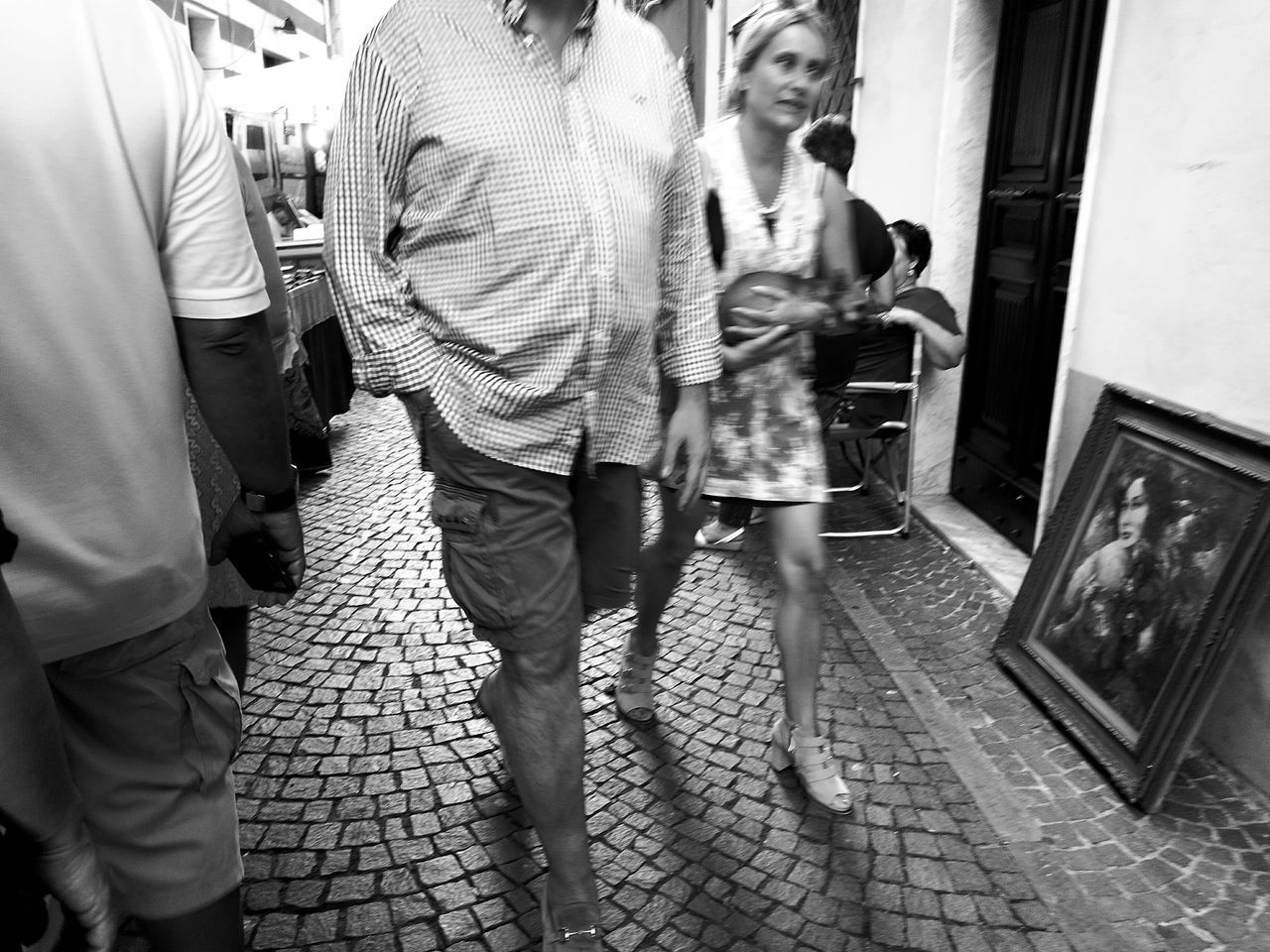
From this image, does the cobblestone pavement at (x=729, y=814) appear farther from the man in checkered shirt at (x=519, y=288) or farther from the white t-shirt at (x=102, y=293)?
the white t-shirt at (x=102, y=293)

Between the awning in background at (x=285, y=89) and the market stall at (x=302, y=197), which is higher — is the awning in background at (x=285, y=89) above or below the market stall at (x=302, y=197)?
above

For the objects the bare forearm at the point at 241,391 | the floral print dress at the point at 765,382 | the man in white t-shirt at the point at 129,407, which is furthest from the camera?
the floral print dress at the point at 765,382

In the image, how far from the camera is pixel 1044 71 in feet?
15.0

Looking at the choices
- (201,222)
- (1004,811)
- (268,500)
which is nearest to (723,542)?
(1004,811)

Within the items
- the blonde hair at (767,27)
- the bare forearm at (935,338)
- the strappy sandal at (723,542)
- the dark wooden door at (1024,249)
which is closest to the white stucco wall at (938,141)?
the dark wooden door at (1024,249)

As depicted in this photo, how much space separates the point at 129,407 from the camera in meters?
1.58

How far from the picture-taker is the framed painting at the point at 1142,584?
9.11ft

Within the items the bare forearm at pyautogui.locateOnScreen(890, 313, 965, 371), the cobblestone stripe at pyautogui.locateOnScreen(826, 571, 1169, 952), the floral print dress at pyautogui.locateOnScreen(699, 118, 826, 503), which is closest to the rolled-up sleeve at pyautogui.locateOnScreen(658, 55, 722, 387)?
the floral print dress at pyautogui.locateOnScreen(699, 118, 826, 503)

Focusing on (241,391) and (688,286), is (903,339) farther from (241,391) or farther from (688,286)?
(241,391)

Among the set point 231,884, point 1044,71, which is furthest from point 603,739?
A: point 1044,71

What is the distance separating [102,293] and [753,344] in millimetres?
1631

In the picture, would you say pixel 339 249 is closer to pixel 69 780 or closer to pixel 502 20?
pixel 502 20

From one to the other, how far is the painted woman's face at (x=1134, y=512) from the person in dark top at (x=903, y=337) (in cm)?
164

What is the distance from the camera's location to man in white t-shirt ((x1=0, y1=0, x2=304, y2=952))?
142 cm
